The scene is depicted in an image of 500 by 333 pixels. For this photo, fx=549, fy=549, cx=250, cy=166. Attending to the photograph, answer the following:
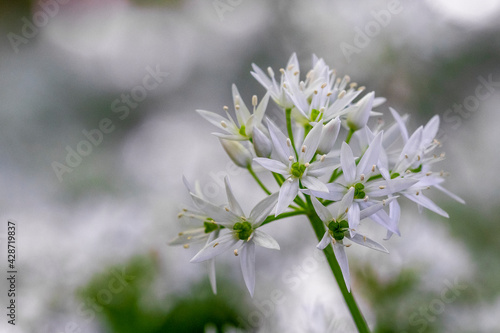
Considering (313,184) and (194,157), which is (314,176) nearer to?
(313,184)

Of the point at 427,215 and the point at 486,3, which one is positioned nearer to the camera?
the point at 427,215

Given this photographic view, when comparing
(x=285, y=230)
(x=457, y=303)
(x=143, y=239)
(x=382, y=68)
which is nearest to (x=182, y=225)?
(x=143, y=239)

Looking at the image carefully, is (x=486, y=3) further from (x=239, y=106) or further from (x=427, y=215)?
→ (x=239, y=106)

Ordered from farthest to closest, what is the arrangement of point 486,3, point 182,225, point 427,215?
point 486,3, point 427,215, point 182,225

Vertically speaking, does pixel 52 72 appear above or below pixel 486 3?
above

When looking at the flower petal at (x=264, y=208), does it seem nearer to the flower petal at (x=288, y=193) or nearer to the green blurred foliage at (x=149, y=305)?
the flower petal at (x=288, y=193)

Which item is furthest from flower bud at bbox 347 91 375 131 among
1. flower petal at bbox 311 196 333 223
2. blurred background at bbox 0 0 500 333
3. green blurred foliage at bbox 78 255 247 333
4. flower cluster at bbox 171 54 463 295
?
green blurred foliage at bbox 78 255 247 333

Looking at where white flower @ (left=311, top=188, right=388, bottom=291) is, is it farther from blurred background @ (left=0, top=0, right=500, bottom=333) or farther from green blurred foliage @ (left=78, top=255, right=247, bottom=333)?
green blurred foliage @ (left=78, top=255, right=247, bottom=333)
